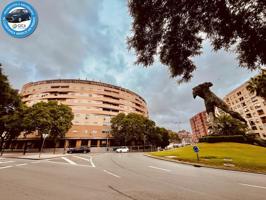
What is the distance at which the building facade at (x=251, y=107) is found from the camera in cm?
5809

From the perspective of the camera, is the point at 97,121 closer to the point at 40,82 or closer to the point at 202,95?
the point at 40,82

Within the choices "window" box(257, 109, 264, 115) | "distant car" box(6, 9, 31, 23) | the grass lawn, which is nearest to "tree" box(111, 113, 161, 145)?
the grass lawn

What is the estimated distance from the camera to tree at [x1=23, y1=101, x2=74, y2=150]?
122ft

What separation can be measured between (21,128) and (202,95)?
4039cm

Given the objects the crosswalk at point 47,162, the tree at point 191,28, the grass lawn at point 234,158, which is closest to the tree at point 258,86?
the grass lawn at point 234,158

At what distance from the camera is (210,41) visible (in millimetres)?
4922

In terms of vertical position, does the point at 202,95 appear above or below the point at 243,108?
below

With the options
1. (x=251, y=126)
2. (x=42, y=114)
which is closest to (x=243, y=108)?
(x=251, y=126)

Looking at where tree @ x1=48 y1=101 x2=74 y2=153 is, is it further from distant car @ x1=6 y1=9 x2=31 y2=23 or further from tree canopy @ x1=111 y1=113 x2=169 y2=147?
distant car @ x1=6 y1=9 x2=31 y2=23

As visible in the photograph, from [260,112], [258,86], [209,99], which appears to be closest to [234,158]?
[258,86]

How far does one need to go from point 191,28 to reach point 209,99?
1035 inches

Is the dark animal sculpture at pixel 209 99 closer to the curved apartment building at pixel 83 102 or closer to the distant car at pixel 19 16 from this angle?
the distant car at pixel 19 16

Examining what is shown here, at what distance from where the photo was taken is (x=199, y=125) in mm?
138250

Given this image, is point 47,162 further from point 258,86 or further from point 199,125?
point 199,125
